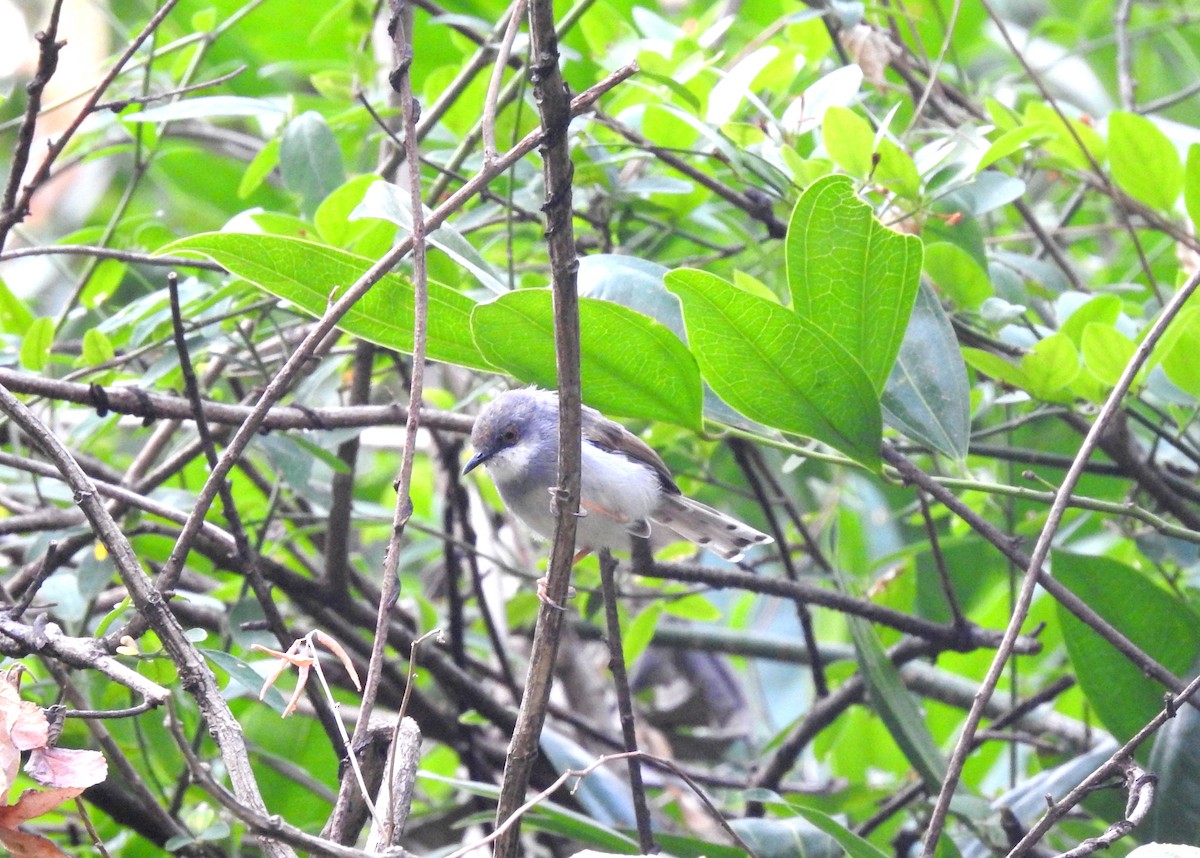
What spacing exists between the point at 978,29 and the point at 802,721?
3.34 metres

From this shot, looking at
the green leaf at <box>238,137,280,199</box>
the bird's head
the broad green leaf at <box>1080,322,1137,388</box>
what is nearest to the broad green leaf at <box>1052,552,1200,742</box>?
the broad green leaf at <box>1080,322,1137,388</box>

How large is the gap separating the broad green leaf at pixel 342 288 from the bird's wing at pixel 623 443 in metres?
1.07

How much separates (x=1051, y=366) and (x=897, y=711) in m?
0.84

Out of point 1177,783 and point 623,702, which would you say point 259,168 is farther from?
point 1177,783

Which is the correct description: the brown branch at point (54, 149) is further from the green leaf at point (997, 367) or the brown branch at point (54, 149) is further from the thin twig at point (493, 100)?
the green leaf at point (997, 367)

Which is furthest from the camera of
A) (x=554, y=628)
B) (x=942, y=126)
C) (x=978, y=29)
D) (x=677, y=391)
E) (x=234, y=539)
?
(x=978, y=29)

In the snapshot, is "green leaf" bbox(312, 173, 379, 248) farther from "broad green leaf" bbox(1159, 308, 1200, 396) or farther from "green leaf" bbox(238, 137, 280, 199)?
"broad green leaf" bbox(1159, 308, 1200, 396)

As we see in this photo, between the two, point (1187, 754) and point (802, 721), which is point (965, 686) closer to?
point (802, 721)

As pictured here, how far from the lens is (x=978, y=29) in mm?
5160

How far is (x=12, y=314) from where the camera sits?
9.18ft

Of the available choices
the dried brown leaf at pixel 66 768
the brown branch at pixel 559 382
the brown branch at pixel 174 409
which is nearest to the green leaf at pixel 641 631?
the brown branch at pixel 174 409

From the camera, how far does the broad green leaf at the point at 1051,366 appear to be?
238 cm

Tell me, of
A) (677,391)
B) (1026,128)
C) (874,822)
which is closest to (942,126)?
(1026,128)

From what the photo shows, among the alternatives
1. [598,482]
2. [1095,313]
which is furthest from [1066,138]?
[598,482]
